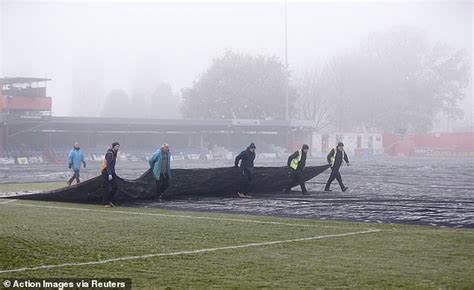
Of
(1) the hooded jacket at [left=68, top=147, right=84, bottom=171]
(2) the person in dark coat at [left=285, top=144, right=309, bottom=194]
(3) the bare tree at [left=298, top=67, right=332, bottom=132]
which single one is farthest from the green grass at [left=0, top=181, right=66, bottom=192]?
(3) the bare tree at [left=298, top=67, right=332, bottom=132]

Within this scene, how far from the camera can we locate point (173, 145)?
67062mm

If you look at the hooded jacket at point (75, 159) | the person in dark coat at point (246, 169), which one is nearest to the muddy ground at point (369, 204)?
the person in dark coat at point (246, 169)

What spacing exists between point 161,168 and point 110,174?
203cm

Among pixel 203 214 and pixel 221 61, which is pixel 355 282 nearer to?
pixel 203 214

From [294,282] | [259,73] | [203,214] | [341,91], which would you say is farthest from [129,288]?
[341,91]

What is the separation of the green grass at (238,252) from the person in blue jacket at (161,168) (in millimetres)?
4935

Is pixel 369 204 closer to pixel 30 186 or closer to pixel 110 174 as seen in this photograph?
pixel 110 174

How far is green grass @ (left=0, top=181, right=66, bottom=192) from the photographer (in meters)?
25.8

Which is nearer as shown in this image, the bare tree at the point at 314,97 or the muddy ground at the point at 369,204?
the muddy ground at the point at 369,204

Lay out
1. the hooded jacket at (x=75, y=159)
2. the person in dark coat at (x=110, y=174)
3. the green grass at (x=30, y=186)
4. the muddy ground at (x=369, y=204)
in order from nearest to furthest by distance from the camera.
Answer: the muddy ground at (x=369, y=204), the person in dark coat at (x=110, y=174), the green grass at (x=30, y=186), the hooded jacket at (x=75, y=159)

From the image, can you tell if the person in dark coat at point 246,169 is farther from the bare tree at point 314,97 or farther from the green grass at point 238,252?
the bare tree at point 314,97

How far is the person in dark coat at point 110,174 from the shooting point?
61.8 ft

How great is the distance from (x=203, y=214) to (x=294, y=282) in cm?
885

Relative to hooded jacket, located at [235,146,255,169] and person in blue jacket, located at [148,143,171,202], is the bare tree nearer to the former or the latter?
hooded jacket, located at [235,146,255,169]
